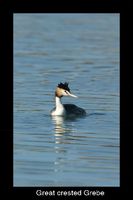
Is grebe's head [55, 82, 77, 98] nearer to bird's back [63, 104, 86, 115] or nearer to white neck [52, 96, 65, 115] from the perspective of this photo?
white neck [52, 96, 65, 115]

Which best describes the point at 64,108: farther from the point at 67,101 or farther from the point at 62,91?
the point at 67,101

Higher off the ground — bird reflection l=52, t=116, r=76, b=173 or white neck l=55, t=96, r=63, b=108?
white neck l=55, t=96, r=63, b=108

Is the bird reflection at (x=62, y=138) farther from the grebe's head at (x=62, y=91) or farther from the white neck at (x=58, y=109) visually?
the grebe's head at (x=62, y=91)

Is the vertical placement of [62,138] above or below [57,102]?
below

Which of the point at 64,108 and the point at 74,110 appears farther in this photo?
the point at 64,108

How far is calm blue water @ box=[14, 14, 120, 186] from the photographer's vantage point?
14.0 m

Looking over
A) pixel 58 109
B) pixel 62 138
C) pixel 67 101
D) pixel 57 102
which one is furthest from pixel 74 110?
pixel 67 101

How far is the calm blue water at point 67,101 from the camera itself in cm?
1404

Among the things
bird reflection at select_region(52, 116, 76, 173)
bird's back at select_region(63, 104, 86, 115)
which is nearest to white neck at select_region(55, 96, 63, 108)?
bird's back at select_region(63, 104, 86, 115)

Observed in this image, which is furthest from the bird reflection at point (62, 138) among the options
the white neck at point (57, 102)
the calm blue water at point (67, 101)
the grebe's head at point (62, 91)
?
the grebe's head at point (62, 91)

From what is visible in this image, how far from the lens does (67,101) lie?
2128cm

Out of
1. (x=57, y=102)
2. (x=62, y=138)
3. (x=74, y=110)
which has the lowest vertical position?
(x=62, y=138)
